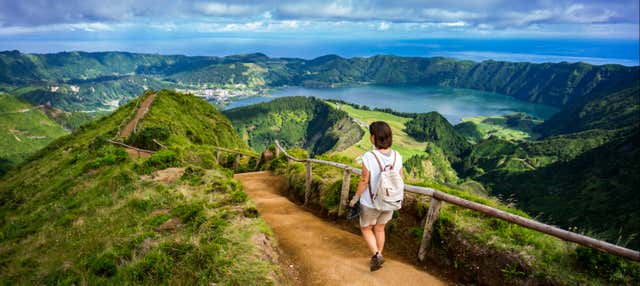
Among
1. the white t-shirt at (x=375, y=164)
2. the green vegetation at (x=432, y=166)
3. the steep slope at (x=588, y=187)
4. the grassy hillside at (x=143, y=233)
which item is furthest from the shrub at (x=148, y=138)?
the green vegetation at (x=432, y=166)

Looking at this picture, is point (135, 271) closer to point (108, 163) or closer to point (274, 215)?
point (274, 215)

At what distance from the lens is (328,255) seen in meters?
7.41

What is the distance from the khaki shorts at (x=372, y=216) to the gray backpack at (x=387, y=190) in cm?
22

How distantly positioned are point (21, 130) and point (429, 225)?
191 metres

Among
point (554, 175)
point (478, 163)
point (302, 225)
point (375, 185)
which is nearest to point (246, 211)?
point (302, 225)

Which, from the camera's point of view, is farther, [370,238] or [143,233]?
[143,233]

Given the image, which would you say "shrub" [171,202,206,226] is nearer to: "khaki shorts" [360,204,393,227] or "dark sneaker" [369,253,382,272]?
"khaki shorts" [360,204,393,227]

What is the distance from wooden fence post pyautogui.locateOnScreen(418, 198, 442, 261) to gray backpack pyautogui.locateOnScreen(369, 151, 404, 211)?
1452mm

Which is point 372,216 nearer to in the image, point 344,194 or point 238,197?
point 344,194

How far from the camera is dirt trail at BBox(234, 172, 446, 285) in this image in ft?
21.1

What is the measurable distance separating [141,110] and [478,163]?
191591mm

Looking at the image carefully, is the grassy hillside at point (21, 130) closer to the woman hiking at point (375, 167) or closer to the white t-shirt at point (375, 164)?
the woman hiking at point (375, 167)

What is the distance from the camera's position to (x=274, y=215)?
10.3m

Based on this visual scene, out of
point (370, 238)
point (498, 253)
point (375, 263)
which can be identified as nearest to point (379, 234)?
point (370, 238)
